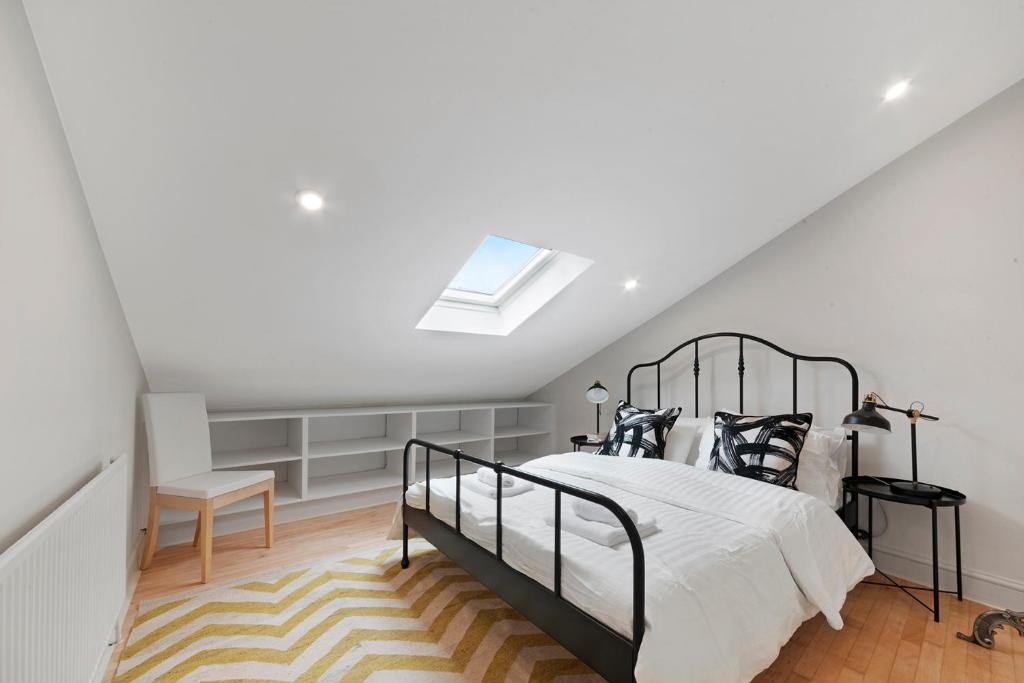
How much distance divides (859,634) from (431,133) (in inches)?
111

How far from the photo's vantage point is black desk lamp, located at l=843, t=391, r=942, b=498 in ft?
7.42

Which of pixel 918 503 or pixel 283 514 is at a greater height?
pixel 918 503

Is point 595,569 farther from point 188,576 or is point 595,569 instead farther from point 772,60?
point 188,576

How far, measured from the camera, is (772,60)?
70.3 inches

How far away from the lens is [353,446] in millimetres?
3770

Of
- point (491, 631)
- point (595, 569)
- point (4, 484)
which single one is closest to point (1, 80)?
point (4, 484)

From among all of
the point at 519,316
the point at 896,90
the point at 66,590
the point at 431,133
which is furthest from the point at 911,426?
the point at 66,590

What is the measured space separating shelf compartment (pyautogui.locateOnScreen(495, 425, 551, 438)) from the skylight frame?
1.45m

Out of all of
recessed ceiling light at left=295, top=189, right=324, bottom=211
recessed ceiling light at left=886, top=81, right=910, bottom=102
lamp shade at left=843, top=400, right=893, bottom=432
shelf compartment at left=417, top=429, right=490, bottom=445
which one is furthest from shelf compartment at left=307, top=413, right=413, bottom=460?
recessed ceiling light at left=886, top=81, right=910, bottom=102

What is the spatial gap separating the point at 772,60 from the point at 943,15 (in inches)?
27.5

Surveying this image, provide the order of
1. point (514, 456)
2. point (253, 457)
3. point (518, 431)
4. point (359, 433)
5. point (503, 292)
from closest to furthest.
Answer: point (253, 457) < point (503, 292) < point (359, 433) < point (518, 431) < point (514, 456)

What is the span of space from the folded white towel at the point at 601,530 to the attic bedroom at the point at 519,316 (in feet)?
0.06

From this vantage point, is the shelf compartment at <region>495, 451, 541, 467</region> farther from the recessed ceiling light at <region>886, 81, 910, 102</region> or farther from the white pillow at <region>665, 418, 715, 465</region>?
the recessed ceiling light at <region>886, 81, 910, 102</region>

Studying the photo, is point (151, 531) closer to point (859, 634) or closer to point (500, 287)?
point (500, 287)
